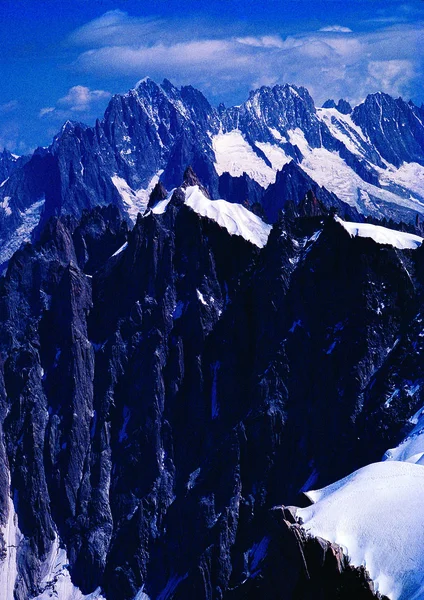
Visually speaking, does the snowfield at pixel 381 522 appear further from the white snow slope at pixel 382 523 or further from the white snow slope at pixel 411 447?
the white snow slope at pixel 411 447

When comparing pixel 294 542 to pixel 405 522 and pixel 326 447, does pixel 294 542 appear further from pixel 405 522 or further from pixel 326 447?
pixel 326 447

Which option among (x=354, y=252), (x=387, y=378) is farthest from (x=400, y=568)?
(x=354, y=252)

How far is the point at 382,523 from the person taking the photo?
108 m

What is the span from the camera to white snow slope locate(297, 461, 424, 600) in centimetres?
10062

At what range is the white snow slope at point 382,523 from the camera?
10062 cm

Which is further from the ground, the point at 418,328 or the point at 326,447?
the point at 418,328

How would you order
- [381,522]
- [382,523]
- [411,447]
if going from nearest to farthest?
[382,523] → [381,522] → [411,447]

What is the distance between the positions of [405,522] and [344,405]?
3288 inches

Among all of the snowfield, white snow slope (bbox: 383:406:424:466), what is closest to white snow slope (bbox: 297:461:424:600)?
the snowfield

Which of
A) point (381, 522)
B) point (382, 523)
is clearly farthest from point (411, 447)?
point (382, 523)

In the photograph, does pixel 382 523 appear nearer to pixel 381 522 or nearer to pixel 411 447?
pixel 381 522

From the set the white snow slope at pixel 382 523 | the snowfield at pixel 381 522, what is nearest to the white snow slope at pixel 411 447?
the snowfield at pixel 381 522

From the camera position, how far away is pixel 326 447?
7382 inches

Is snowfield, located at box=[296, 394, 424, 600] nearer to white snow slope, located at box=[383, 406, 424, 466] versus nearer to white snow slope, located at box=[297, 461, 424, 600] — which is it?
white snow slope, located at box=[297, 461, 424, 600]
